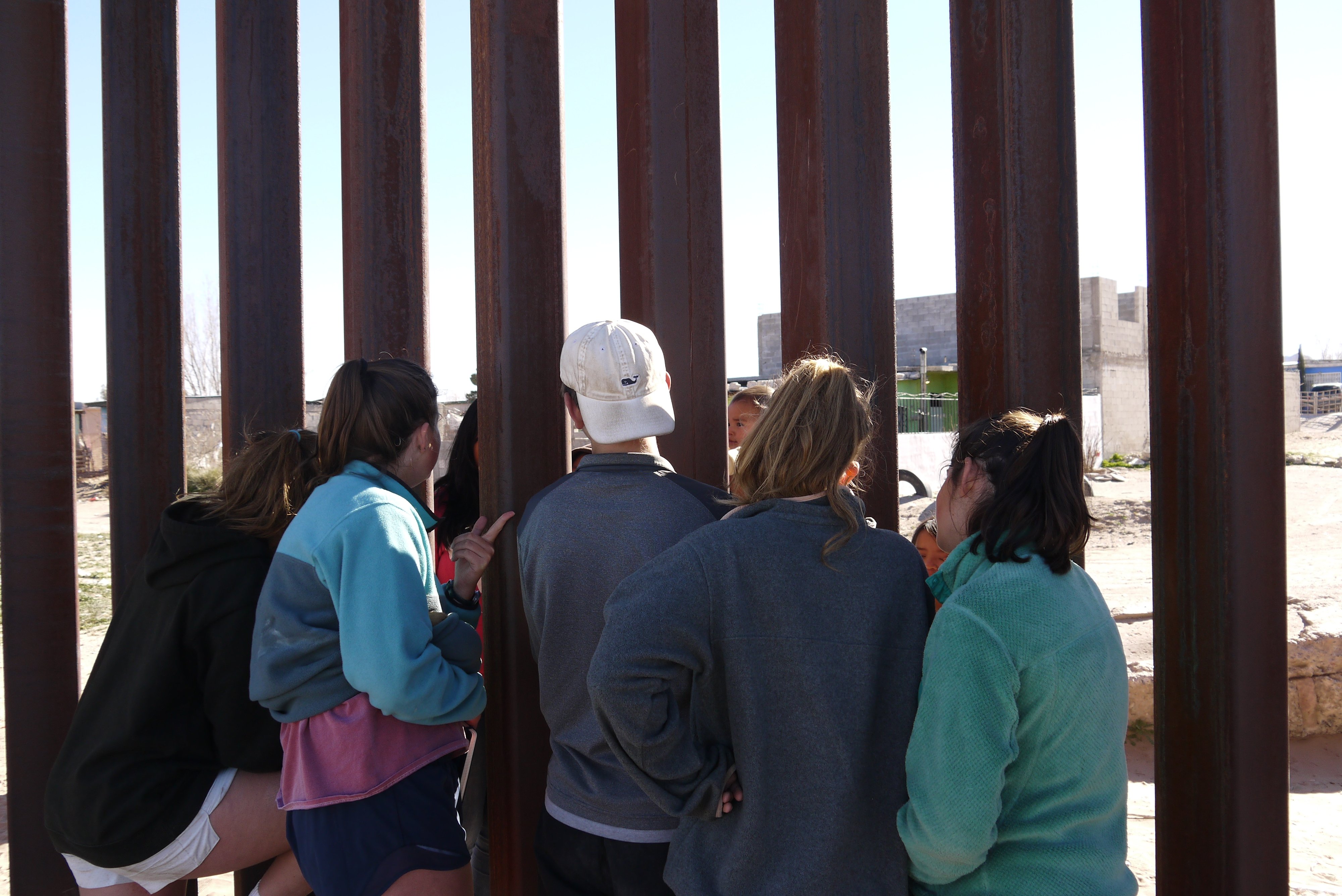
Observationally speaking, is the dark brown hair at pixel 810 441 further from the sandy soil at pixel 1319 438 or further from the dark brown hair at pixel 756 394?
the sandy soil at pixel 1319 438

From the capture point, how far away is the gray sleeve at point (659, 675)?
1.48m

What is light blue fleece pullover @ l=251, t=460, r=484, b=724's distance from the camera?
186 cm

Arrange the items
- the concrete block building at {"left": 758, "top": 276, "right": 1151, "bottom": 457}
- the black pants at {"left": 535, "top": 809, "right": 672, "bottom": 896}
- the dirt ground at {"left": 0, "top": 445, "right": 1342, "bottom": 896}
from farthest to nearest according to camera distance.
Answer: the concrete block building at {"left": 758, "top": 276, "right": 1151, "bottom": 457} < the dirt ground at {"left": 0, "top": 445, "right": 1342, "bottom": 896} < the black pants at {"left": 535, "top": 809, "right": 672, "bottom": 896}

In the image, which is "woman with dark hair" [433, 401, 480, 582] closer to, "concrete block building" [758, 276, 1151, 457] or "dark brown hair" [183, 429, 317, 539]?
"dark brown hair" [183, 429, 317, 539]

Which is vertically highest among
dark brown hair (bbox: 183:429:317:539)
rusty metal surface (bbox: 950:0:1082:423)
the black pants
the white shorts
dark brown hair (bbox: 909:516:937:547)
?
rusty metal surface (bbox: 950:0:1082:423)

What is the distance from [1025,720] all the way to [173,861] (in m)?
1.98

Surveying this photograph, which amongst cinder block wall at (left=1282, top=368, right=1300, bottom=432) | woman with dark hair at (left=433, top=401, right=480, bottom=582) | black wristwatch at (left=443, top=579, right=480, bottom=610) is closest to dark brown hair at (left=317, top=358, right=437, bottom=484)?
black wristwatch at (left=443, top=579, right=480, bottom=610)

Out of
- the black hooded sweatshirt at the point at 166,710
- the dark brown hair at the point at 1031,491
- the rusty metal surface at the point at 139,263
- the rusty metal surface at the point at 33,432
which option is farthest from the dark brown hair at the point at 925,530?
the rusty metal surface at the point at 33,432

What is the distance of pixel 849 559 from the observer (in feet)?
5.09

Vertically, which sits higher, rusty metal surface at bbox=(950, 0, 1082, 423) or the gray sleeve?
rusty metal surface at bbox=(950, 0, 1082, 423)

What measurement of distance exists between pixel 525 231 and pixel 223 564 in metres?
1.27

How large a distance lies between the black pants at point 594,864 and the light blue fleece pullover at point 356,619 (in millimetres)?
358

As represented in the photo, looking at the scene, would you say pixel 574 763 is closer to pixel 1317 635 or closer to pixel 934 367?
pixel 1317 635

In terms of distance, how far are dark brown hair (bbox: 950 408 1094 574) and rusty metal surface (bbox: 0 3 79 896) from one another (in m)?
3.37
